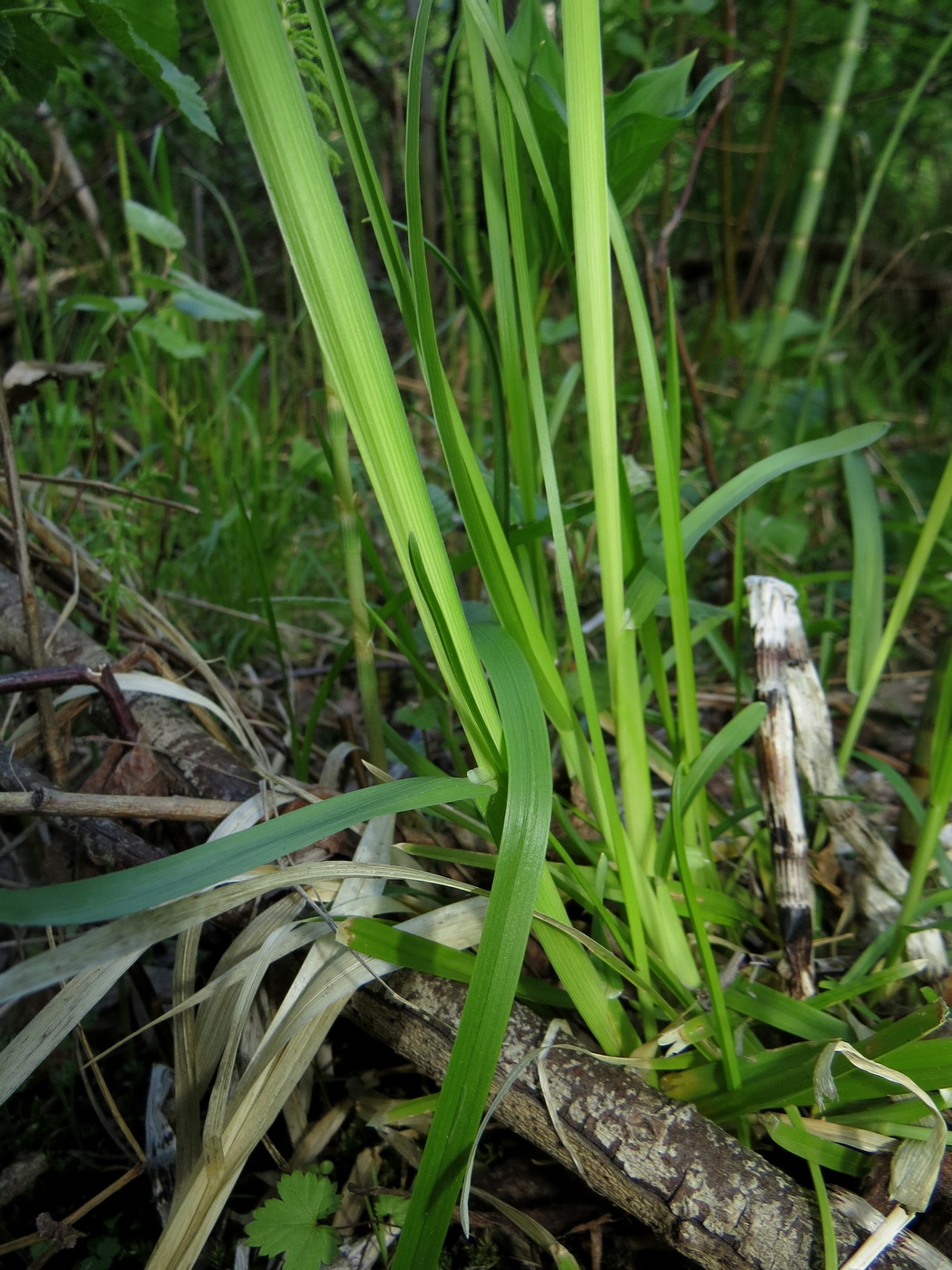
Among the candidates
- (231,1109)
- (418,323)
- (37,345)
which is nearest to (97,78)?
(37,345)

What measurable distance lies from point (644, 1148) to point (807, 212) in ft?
3.89

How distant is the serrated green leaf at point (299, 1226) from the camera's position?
1.68ft

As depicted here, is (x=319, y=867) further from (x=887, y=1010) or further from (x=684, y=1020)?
(x=887, y=1010)

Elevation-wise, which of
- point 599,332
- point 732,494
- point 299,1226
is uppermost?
point 599,332

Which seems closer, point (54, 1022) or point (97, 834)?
point (54, 1022)

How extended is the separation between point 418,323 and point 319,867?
33cm

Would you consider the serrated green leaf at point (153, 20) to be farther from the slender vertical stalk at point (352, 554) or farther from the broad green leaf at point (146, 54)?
the slender vertical stalk at point (352, 554)

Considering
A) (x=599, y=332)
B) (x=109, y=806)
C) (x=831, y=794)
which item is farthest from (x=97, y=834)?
(x=831, y=794)

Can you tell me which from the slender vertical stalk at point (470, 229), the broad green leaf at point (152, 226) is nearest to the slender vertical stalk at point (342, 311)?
the slender vertical stalk at point (470, 229)

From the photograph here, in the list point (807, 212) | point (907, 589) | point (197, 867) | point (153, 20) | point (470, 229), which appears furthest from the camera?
point (807, 212)

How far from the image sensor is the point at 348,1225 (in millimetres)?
575

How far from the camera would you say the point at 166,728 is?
728 mm

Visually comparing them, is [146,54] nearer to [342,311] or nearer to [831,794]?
[342,311]

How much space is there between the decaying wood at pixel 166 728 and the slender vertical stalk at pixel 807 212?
1031 mm
